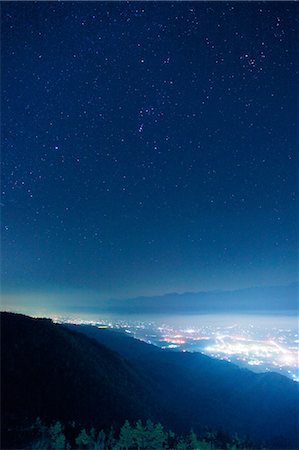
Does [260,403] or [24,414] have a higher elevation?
[24,414]

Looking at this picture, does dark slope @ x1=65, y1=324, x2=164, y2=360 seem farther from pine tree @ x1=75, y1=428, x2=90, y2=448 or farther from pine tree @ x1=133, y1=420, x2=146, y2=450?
pine tree @ x1=75, y1=428, x2=90, y2=448

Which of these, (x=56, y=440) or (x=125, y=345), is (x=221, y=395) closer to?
(x=125, y=345)

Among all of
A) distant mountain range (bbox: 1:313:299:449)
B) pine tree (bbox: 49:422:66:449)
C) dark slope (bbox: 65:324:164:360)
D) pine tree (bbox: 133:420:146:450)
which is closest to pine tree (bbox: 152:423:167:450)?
pine tree (bbox: 133:420:146:450)

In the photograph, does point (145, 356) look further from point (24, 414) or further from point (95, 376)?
point (24, 414)

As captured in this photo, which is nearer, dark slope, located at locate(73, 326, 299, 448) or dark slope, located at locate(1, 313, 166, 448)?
dark slope, located at locate(1, 313, 166, 448)

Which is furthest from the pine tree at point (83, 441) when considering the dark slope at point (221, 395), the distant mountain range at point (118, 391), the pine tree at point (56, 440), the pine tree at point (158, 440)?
the dark slope at point (221, 395)

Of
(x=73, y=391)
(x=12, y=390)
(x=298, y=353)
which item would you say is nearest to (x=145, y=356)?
(x=73, y=391)
